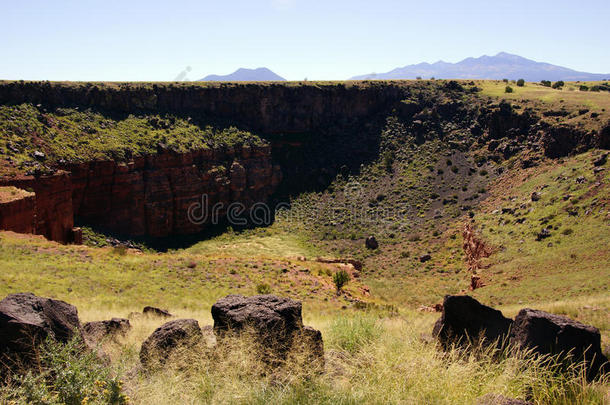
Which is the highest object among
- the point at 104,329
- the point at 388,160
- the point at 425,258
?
the point at 388,160

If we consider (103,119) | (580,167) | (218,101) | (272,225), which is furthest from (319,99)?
(580,167)

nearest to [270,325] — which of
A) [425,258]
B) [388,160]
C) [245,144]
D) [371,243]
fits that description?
[425,258]

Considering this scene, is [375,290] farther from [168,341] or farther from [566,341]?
[168,341]

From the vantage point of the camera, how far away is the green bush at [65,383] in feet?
17.2

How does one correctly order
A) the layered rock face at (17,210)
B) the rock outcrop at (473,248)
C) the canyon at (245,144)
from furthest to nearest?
the canyon at (245,144)
the rock outcrop at (473,248)
the layered rock face at (17,210)

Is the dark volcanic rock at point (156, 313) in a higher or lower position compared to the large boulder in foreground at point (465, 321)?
lower

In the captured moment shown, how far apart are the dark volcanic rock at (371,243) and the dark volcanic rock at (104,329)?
3038cm

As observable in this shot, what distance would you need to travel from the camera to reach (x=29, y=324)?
649 centimetres

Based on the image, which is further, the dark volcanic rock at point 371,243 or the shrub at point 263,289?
the dark volcanic rock at point 371,243

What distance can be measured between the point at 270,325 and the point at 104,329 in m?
4.72

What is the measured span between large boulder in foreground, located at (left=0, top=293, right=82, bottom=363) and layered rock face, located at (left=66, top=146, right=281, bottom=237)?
107 ft

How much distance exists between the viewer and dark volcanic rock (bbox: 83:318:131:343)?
9.27 metres
